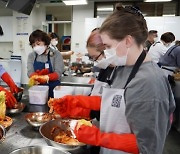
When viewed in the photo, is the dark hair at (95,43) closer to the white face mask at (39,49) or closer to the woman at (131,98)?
the woman at (131,98)

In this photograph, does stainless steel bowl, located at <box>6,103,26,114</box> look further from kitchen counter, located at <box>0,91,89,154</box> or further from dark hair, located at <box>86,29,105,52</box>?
dark hair, located at <box>86,29,105,52</box>

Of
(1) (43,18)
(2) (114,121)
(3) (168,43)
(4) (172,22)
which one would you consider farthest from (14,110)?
(1) (43,18)

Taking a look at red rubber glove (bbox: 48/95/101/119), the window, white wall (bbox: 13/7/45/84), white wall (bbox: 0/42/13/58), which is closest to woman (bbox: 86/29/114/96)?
red rubber glove (bbox: 48/95/101/119)

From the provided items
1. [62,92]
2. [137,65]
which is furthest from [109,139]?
[62,92]

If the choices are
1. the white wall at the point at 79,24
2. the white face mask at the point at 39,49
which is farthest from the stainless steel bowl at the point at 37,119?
the white wall at the point at 79,24

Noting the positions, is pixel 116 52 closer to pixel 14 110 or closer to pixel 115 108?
pixel 115 108

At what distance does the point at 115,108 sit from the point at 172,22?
5.25m

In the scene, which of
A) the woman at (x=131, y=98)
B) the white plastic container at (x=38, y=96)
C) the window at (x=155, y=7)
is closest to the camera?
the woman at (x=131, y=98)

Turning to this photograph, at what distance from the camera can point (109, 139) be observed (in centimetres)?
89

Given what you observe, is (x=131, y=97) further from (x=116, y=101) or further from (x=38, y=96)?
(x=38, y=96)

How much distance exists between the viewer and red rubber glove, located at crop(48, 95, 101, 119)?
4.57 feet

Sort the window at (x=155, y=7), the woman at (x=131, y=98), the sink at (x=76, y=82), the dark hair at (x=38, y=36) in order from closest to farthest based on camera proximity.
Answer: the woman at (x=131, y=98) < the dark hair at (x=38, y=36) < the sink at (x=76, y=82) < the window at (x=155, y=7)

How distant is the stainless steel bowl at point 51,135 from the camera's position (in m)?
1.08

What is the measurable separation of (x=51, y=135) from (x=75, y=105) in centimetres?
26
